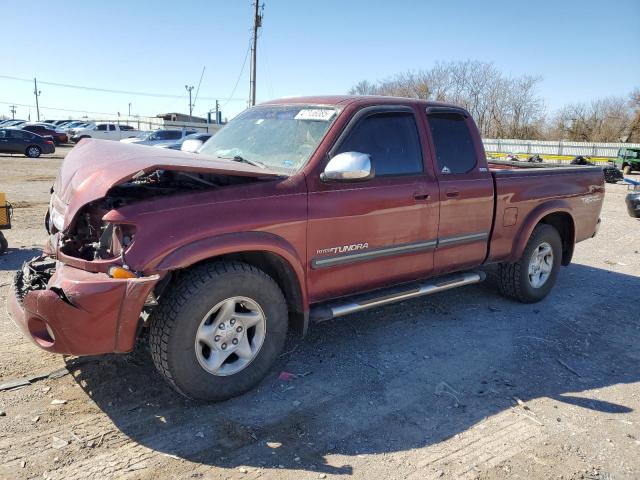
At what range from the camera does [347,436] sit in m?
3.09

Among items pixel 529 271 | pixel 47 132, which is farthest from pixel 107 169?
pixel 47 132

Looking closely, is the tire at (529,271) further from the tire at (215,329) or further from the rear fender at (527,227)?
the tire at (215,329)

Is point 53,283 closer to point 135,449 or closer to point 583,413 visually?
point 135,449

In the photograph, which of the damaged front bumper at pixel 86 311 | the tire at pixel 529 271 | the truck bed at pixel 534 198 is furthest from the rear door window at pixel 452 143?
the damaged front bumper at pixel 86 311

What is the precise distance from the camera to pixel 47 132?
111ft

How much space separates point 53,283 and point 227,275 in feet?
3.26

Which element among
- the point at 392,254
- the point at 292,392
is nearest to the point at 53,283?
the point at 292,392

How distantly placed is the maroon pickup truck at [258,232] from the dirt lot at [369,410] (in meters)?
0.39

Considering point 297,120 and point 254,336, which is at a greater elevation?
point 297,120

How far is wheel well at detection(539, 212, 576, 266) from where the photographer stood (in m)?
5.81

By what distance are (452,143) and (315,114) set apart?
54.9 inches

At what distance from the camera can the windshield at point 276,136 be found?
3.86m

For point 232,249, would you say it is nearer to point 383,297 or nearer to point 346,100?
point 383,297

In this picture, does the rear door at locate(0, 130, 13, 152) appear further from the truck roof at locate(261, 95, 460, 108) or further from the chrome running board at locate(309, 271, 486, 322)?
the chrome running board at locate(309, 271, 486, 322)
